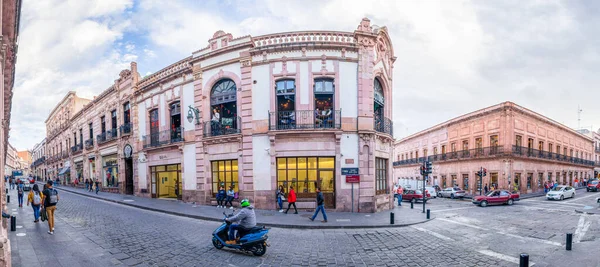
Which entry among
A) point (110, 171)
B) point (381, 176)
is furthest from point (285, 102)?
point (110, 171)

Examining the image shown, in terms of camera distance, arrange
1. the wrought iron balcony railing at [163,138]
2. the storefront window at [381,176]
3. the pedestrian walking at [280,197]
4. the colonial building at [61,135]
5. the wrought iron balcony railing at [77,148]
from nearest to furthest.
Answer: the pedestrian walking at [280,197]
the storefront window at [381,176]
the wrought iron balcony railing at [163,138]
the wrought iron balcony railing at [77,148]
the colonial building at [61,135]

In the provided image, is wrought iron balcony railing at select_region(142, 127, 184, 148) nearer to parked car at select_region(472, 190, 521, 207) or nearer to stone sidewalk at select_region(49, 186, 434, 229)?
stone sidewalk at select_region(49, 186, 434, 229)

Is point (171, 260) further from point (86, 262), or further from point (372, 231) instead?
point (372, 231)

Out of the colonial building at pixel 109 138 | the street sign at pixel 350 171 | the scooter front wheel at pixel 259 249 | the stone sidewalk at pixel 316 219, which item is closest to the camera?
the scooter front wheel at pixel 259 249

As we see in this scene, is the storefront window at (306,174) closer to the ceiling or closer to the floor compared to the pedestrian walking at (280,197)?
closer to the ceiling

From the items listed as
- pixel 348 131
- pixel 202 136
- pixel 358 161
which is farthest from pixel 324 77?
pixel 202 136

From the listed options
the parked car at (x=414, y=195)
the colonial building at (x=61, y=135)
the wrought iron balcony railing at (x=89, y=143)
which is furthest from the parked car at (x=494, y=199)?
the colonial building at (x=61, y=135)

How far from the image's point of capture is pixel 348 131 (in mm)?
15961

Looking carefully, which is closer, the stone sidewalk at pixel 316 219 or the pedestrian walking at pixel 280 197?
the stone sidewalk at pixel 316 219

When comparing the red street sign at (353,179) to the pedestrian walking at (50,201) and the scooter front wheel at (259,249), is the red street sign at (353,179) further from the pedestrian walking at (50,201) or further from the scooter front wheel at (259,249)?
the pedestrian walking at (50,201)

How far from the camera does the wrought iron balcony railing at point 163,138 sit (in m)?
20.5

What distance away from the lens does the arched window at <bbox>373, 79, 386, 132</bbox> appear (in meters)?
18.0

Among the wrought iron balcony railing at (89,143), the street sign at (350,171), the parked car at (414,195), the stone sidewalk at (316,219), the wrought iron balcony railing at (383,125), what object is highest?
the wrought iron balcony railing at (383,125)

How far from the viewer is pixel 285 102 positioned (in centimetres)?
1655
